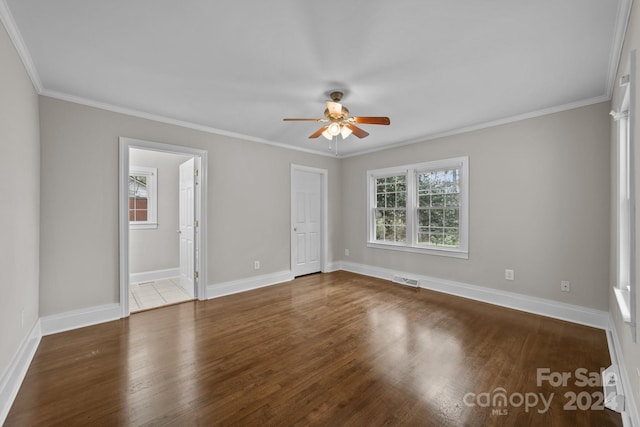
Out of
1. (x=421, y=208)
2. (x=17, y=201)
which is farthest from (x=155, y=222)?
(x=421, y=208)

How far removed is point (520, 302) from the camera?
3.39 meters

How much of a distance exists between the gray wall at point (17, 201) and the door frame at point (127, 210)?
0.70 metres

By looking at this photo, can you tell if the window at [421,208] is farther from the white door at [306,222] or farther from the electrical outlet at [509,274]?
the white door at [306,222]

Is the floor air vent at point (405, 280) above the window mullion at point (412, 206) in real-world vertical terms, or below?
below

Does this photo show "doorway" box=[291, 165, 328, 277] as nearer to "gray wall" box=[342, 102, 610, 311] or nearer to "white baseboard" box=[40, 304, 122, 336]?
"gray wall" box=[342, 102, 610, 311]

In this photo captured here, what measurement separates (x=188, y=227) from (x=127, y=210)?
38.9 inches

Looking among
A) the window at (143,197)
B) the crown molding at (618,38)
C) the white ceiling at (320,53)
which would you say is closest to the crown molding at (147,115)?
the white ceiling at (320,53)

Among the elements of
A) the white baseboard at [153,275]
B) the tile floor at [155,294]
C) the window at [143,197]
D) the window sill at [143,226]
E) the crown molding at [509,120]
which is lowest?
the tile floor at [155,294]

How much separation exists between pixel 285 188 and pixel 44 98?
3.12m

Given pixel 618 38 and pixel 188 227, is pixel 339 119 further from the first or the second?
pixel 188 227

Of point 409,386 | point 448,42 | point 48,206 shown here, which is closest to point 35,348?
point 48,206

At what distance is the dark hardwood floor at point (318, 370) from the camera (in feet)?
5.46

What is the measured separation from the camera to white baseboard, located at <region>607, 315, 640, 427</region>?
1.49 meters

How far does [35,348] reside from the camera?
243 centimetres
